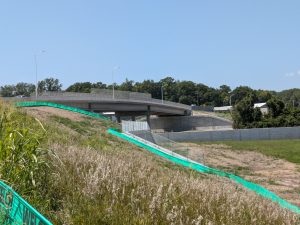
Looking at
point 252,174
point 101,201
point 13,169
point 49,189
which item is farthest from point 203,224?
point 252,174

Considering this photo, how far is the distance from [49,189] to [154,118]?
11001cm

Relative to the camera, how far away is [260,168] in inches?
1304

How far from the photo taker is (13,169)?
5926mm

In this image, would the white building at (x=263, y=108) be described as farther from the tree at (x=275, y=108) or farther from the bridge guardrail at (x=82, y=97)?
the bridge guardrail at (x=82, y=97)

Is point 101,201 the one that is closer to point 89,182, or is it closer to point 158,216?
point 89,182

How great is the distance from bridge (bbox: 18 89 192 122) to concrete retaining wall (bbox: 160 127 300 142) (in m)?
16.6

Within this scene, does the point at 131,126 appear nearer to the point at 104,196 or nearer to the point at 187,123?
the point at 104,196

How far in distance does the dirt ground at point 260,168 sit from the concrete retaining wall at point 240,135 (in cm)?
1631

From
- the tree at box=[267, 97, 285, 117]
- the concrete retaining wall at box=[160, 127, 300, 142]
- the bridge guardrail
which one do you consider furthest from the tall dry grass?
the tree at box=[267, 97, 285, 117]

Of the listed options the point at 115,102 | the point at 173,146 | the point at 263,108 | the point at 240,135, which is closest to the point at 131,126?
the point at 173,146

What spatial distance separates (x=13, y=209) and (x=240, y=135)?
201 feet

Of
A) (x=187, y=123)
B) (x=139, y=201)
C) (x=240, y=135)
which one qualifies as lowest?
(x=240, y=135)

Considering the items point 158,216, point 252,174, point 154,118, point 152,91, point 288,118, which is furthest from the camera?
point 152,91

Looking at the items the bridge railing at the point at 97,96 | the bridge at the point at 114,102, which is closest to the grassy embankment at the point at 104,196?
the bridge at the point at 114,102
